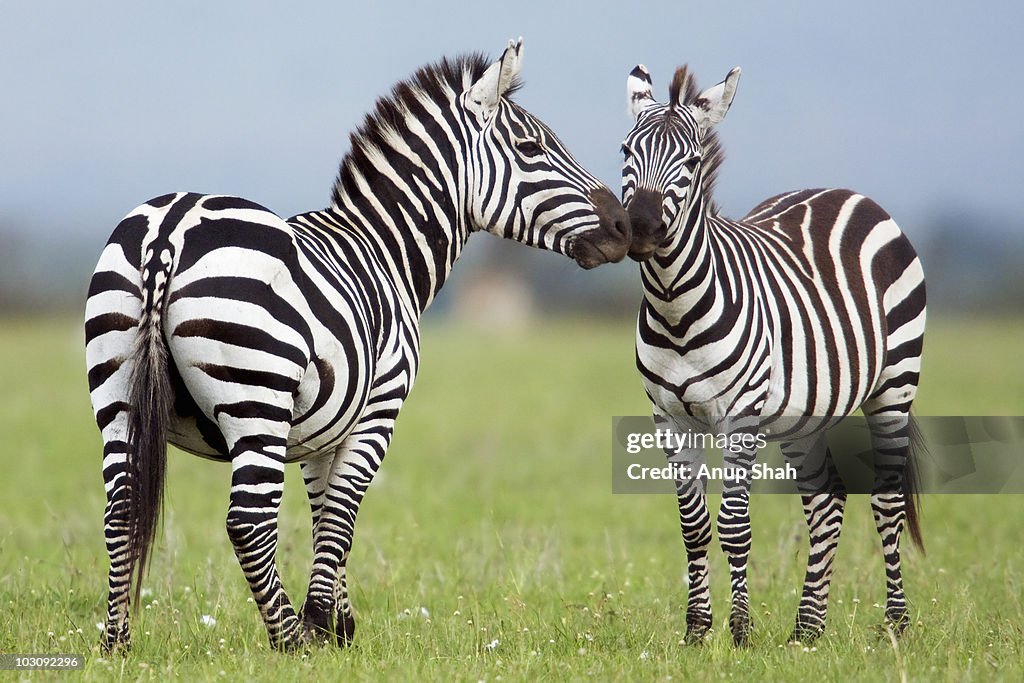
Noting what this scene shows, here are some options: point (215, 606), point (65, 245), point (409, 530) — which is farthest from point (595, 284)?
point (215, 606)

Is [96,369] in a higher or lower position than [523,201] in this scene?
lower

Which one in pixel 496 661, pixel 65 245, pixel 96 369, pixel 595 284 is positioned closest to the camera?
pixel 96 369

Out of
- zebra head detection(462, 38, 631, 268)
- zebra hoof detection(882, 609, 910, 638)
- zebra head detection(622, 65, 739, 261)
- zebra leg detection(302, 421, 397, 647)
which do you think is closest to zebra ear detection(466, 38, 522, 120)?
zebra head detection(462, 38, 631, 268)

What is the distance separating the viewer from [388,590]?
7.02 meters

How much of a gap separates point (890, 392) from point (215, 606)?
438 cm

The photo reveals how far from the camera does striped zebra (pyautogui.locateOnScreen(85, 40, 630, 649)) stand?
4.38m

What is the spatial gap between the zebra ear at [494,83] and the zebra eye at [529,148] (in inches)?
8.9

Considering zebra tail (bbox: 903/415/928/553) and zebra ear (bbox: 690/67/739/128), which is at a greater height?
zebra ear (bbox: 690/67/739/128)

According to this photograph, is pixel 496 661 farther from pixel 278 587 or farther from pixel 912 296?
pixel 912 296

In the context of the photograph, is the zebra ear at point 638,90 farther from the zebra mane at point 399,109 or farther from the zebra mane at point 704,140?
the zebra mane at point 399,109

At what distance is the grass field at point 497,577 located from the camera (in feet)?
16.3

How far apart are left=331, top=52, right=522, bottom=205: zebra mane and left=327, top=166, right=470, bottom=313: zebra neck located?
92mm

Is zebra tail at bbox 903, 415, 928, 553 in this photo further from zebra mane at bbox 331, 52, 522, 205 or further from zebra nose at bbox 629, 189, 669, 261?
zebra mane at bbox 331, 52, 522, 205

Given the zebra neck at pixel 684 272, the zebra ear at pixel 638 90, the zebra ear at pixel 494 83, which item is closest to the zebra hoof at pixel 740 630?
the zebra neck at pixel 684 272
